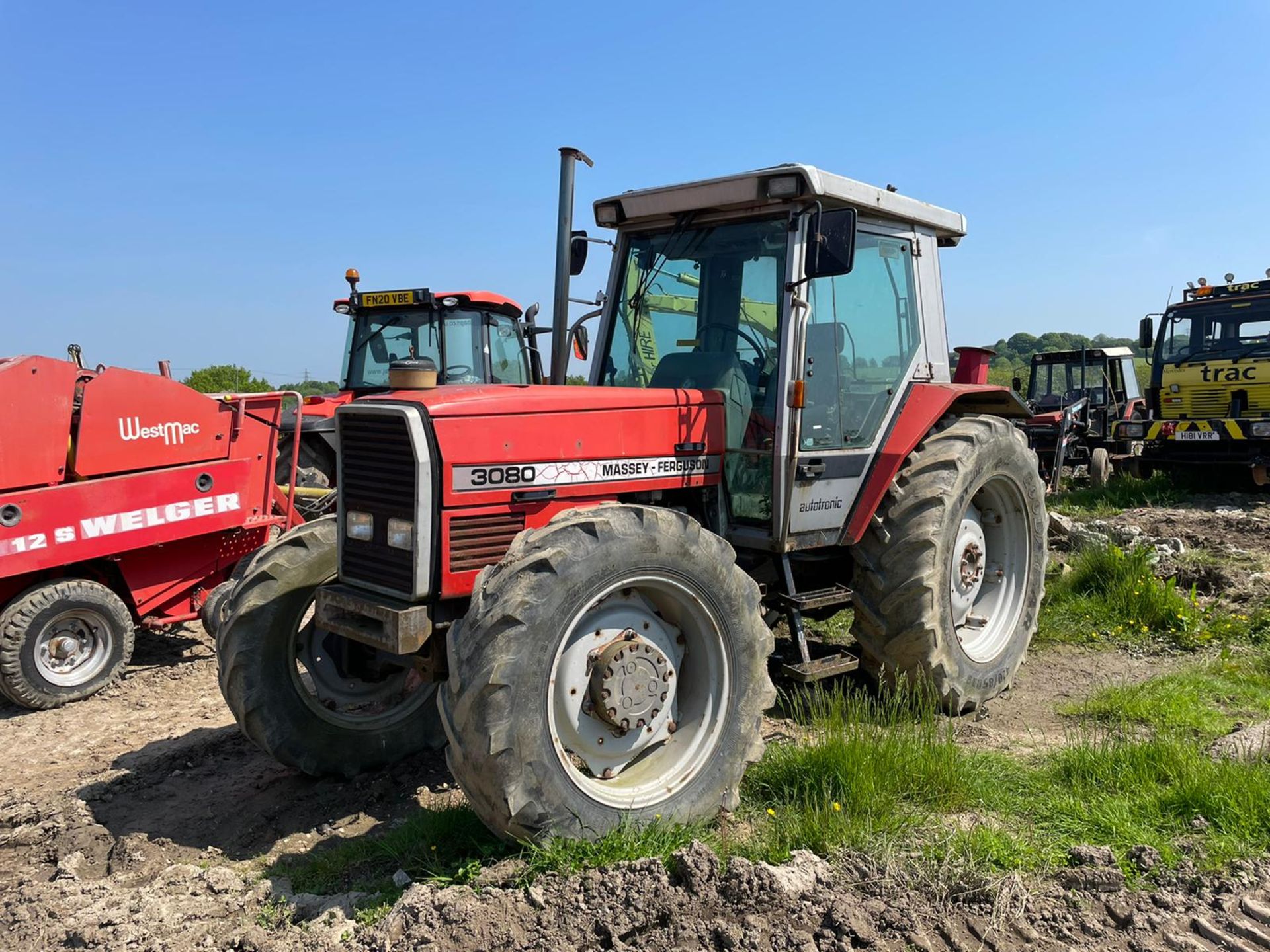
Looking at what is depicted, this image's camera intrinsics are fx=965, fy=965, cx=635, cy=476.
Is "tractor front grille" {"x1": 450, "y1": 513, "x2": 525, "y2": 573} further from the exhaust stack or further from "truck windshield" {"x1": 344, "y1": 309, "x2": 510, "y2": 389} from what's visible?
"truck windshield" {"x1": 344, "y1": 309, "x2": 510, "y2": 389}

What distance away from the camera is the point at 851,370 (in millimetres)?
4727

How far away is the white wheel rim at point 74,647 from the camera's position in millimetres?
5691

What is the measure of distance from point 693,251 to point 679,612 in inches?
75.1

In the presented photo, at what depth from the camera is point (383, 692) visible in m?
4.42

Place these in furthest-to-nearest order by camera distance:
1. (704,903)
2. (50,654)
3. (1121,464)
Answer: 1. (1121,464)
2. (50,654)
3. (704,903)

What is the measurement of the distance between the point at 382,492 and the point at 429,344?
576cm

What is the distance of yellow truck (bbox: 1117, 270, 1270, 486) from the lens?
38.1ft

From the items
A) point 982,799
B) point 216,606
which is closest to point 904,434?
point 982,799

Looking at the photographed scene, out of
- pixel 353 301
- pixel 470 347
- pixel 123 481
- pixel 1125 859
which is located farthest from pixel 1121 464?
pixel 123 481

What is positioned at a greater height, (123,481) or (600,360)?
(600,360)

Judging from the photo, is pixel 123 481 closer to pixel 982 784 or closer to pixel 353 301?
pixel 353 301

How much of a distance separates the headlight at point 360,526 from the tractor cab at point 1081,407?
35.3 ft

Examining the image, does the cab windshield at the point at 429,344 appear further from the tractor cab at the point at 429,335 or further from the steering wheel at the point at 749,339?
the steering wheel at the point at 749,339

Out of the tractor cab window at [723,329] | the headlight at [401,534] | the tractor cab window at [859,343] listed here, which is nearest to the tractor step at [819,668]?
the tractor cab window at [723,329]
